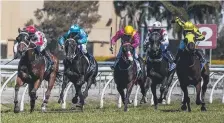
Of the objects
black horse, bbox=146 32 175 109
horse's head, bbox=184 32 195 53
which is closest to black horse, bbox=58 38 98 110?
black horse, bbox=146 32 175 109

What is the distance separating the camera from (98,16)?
176 feet

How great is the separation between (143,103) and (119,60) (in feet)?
11.6

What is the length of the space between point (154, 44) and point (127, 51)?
65cm

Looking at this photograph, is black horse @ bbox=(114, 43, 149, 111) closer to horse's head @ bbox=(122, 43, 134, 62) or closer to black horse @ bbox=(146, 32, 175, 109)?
horse's head @ bbox=(122, 43, 134, 62)

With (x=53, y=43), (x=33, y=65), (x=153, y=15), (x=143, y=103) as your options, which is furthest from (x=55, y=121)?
(x=153, y=15)

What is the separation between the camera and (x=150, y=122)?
1077cm

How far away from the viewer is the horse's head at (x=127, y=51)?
14.2m

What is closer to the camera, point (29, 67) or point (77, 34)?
point (29, 67)

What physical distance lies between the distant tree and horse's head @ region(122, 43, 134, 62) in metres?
36.4

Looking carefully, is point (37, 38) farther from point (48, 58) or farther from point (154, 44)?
point (154, 44)

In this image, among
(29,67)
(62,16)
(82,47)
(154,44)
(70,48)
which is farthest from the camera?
(62,16)

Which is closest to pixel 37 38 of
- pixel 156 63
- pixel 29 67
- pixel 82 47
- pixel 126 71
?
pixel 29 67

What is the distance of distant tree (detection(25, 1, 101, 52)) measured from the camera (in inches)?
2018

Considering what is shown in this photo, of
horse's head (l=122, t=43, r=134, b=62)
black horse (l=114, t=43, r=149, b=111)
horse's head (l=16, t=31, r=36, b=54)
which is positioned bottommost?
black horse (l=114, t=43, r=149, b=111)
